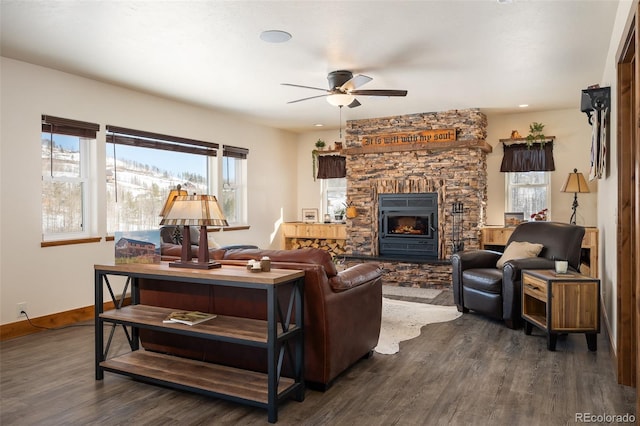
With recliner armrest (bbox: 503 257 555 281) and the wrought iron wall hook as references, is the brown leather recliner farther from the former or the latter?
the wrought iron wall hook

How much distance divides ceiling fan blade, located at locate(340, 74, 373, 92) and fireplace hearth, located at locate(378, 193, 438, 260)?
3.01 metres

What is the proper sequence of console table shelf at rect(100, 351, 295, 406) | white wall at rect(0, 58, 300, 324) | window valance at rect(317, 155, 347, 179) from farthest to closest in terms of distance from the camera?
window valance at rect(317, 155, 347, 179) < white wall at rect(0, 58, 300, 324) < console table shelf at rect(100, 351, 295, 406)

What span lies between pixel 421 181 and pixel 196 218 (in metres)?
5.11

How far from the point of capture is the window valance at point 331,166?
8859 mm

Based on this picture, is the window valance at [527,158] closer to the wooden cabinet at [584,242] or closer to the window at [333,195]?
the wooden cabinet at [584,242]

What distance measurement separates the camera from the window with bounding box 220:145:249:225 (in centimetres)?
755

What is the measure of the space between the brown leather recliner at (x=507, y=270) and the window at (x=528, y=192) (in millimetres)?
2222

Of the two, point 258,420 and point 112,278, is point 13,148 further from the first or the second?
point 258,420

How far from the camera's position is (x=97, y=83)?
529cm

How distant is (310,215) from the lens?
923cm

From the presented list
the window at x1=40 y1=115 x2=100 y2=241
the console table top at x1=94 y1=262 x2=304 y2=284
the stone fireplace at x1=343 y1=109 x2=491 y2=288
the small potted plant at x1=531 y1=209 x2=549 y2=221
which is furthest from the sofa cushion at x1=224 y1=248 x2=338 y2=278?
the small potted plant at x1=531 y1=209 x2=549 y2=221

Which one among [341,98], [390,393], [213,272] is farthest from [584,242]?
[213,272]

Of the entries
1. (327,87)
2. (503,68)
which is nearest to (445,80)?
(503,68)

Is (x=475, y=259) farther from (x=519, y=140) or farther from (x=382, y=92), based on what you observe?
(x=519, y=140)
